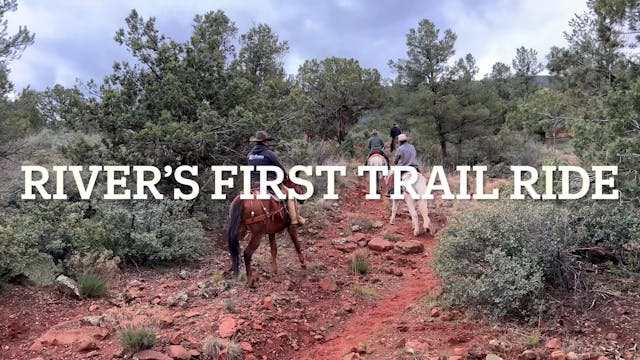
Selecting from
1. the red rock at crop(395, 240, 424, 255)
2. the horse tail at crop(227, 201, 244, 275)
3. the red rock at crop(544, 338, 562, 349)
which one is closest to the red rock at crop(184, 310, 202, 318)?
the horse tail at crop(227, 201, 244, 275)

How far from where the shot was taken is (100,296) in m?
7.52

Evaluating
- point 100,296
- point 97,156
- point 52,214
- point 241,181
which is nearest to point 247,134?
point 241,181

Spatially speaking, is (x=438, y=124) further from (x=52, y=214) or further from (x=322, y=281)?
(x=52, y=214)

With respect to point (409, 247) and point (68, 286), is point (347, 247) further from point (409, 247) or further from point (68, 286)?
point (68, 286)

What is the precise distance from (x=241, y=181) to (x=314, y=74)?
12206mm

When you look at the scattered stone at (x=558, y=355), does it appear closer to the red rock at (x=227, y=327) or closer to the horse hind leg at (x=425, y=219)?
the red rock at (x=227, y=327)

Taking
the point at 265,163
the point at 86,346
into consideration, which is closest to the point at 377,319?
the point at 265,163

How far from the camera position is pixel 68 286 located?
7.37 m

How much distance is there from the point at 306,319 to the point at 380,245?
3535 mm

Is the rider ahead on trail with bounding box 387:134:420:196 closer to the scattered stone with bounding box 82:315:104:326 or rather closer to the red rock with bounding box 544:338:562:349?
the red rock with bounding box 544:338:562:349

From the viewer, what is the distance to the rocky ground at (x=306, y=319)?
539cm

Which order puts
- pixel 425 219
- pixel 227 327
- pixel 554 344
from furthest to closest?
pixel 425 219 < pixel 227 327 < pixel 554 344

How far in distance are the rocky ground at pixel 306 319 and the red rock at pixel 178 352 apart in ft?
0.04

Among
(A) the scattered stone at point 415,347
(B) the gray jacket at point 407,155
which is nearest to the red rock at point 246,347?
(A) the scattered stone at point 415,347
